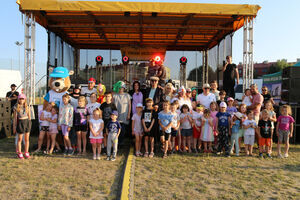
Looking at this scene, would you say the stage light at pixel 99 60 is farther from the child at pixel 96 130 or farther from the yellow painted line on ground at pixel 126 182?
the yellow painted line on ground at pixel 126 182

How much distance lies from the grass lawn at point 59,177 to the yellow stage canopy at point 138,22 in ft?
16.5

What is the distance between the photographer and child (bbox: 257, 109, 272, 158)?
5.33 metres

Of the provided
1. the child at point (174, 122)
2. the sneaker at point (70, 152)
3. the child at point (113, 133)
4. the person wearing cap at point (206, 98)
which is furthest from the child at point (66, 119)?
the person wearing cap at point (206, 98)

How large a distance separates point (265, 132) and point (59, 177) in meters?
4.53

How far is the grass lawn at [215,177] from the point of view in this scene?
3168mm

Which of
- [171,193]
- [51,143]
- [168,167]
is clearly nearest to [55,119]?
[51,143]

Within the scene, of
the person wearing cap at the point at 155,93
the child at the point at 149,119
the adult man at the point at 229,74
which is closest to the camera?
the child at the point at 149,119

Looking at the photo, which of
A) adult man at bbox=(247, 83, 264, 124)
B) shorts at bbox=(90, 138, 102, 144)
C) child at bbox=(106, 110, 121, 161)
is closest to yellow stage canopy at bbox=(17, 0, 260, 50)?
adult man at bbox=(247, 83, 264, 124)

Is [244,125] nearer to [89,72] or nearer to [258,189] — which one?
[258,189]

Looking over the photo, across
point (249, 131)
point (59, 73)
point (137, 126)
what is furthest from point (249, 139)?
point (59, 73)

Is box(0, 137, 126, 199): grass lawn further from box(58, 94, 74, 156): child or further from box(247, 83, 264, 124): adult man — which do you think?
box(247, 83, 264, 124): adult man

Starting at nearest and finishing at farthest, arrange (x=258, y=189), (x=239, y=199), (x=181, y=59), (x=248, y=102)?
(x=239, y=199) < (x=258, y=189) < (x=248, y=102) < (x=181, y=59)

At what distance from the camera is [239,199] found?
2.99 meters

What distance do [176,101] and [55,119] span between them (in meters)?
2.85
